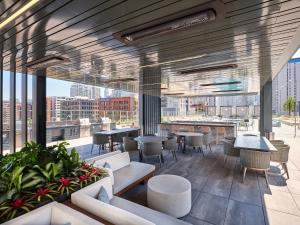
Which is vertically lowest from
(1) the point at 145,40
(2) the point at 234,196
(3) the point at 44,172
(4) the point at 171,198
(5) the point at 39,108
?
(2) the point at 234,196

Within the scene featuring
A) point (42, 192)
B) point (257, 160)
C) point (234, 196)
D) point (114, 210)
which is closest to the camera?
point (114, 210)

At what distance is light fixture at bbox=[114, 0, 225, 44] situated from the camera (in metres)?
1.84

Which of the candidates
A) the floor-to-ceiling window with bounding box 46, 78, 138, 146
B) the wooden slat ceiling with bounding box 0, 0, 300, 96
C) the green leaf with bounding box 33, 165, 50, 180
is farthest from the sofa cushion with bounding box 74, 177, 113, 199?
the floor-to-ceiling window with bounding box 46, 78, 138, 146

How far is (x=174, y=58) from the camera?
360 cm

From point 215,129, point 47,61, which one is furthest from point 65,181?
point 215,129

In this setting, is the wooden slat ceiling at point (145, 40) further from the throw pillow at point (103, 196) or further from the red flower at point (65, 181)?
the throw pillow at point (103, 196)

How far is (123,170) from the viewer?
3484 mm

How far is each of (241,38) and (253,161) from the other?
259cm

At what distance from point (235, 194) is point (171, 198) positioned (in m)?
1.54

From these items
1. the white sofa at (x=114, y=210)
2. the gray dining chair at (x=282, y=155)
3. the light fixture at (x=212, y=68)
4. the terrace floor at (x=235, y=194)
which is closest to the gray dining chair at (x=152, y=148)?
the terrace floor at (x=235, y=194)

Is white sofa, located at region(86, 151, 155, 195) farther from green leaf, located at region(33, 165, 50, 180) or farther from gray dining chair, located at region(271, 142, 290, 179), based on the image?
gray dining chair, located at region(271, 142, 290, 179)

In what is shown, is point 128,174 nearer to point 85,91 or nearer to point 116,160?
point 116,160

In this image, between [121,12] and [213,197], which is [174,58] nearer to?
[121,12]

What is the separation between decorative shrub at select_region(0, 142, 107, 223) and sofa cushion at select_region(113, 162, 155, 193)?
48cm
